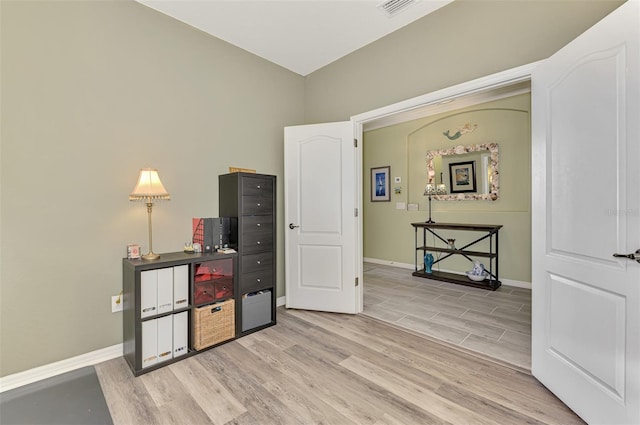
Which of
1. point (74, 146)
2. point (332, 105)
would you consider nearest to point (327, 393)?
point (74, 146)

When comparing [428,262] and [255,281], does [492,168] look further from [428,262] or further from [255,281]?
[255,281]

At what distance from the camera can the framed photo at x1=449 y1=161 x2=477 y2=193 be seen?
179 inches

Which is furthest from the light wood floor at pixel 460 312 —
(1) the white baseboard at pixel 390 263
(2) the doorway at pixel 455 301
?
(1) the white baseboard at pixel 390 263

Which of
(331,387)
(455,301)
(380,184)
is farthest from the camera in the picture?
(380,184)

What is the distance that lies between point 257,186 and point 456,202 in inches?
137

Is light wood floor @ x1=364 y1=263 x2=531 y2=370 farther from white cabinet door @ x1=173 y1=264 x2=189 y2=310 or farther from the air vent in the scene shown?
the air vent

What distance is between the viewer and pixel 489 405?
167cm

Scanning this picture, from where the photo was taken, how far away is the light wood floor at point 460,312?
7.93ft

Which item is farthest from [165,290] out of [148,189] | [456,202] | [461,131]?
[461,131]

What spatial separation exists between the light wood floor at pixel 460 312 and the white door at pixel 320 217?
531 mm

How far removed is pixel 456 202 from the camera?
473cm

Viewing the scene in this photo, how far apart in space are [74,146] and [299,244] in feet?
7.02

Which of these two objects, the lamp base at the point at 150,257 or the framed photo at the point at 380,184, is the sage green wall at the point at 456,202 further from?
the lamp base at the point at 150,257

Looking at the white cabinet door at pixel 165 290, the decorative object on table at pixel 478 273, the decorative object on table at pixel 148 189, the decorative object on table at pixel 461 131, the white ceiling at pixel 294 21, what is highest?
the white ceiling at pixel 294 21
